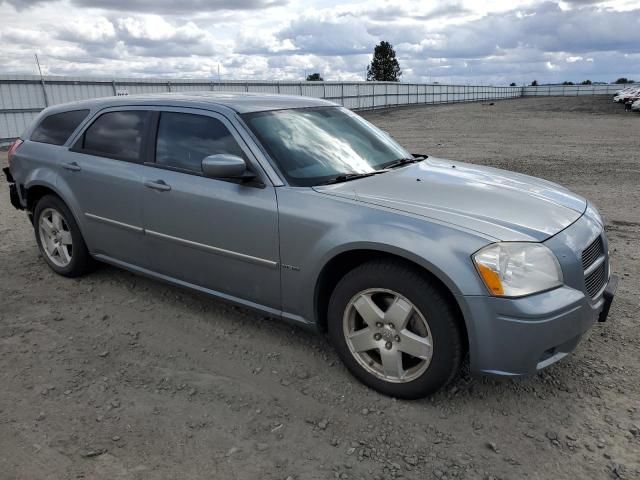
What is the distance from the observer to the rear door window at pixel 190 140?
362 cm

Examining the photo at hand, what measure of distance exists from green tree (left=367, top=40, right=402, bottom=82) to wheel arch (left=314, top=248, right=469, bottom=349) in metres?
78.5

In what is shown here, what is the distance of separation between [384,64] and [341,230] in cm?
8044

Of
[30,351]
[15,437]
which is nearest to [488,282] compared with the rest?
[15,437]

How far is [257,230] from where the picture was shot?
10.9ft

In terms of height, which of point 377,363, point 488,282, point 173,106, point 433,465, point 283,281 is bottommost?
point 433,465

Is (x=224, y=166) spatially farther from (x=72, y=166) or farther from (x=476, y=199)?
(x=72, y=166)

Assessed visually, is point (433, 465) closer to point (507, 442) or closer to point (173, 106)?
point (507, 442)

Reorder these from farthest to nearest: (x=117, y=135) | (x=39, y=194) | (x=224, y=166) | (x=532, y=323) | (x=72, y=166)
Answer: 1. (x=39, y=194)
2. (x=72, y=166)
3. (x=117, y=135)
4. (x=224, y=166)
5. (x=532, y=323)

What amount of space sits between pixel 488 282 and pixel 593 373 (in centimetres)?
124

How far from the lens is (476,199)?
10.2ft

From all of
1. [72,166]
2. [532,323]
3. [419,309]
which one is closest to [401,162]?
[419,309]

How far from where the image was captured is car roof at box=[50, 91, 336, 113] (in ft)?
12.4

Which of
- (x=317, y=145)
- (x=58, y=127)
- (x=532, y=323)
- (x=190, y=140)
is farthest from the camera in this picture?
(x=58, y=127)

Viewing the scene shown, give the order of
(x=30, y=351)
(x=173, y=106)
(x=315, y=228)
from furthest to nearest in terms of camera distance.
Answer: (x=173, y=106), (x=30, y=351), (x=315, y=228)
